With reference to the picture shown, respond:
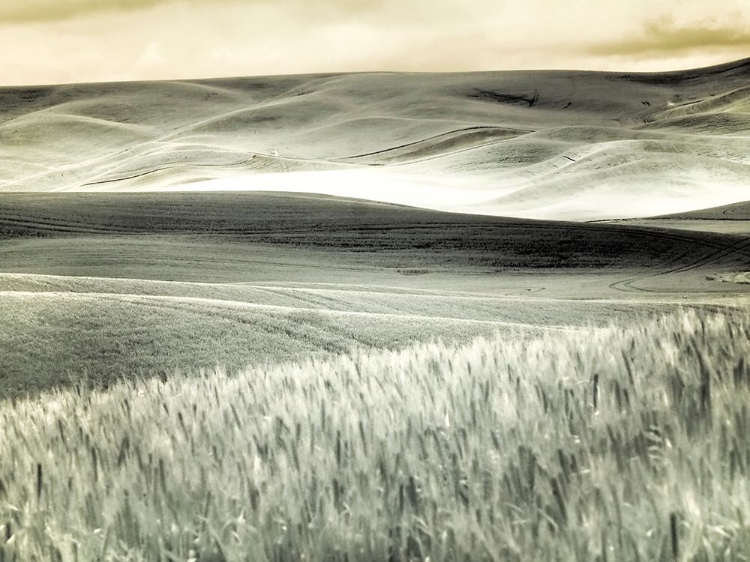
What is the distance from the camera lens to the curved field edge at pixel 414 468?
4.16ft

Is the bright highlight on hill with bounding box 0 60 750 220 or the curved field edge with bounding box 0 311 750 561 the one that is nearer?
the curved field edge with bounding box 0 311 750 561

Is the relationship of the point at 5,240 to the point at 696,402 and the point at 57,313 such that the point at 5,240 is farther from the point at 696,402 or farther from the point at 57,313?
the point at 696,402

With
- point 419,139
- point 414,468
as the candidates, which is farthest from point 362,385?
point 419,139

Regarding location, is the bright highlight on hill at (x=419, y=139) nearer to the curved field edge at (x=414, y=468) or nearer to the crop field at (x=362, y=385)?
the crop field at (x=362, y=385)

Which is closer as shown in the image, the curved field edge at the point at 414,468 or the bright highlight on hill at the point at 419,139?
the curved field edge at the point at 414,468

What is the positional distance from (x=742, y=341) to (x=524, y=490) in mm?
1155

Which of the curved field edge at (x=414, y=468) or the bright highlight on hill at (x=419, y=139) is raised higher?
the bright highlight on hill at (x=419, y=139)

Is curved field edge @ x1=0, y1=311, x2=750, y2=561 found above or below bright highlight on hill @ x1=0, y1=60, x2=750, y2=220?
below

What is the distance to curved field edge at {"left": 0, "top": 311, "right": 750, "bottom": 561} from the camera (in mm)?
1267

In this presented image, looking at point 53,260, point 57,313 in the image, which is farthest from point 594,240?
point 57,313

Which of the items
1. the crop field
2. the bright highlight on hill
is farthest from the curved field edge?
the bright highlight on hill

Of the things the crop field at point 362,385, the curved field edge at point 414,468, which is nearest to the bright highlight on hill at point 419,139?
the crop field at point 362,385

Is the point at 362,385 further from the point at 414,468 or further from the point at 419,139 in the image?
the point at 419,139

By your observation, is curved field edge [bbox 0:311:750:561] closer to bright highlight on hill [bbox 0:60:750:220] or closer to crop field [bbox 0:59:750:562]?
crop field [bbox 0:59:750:562]
